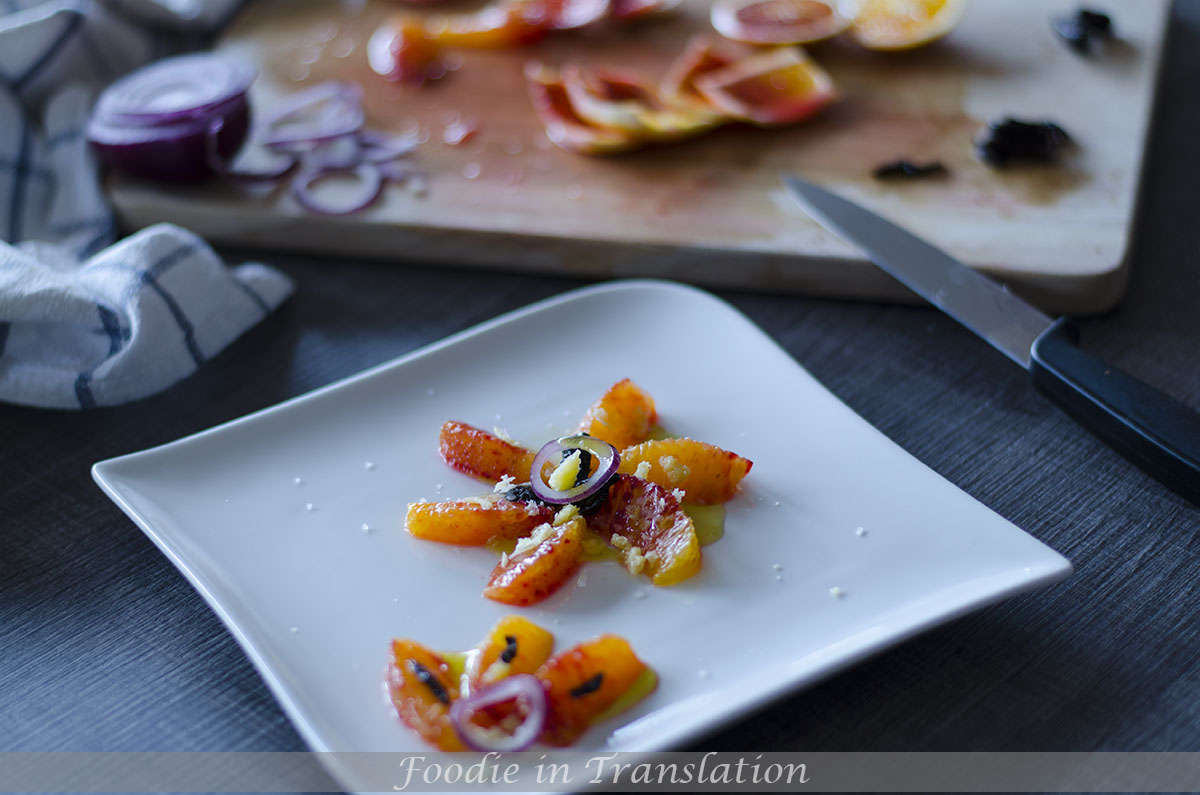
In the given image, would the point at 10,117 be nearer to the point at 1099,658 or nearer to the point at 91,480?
the point at 91,480

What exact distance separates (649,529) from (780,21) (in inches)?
94.5

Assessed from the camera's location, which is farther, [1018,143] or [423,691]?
[1018,143]

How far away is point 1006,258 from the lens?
8.43ft

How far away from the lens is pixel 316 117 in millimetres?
3365

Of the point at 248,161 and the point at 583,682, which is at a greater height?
the point at 248,161

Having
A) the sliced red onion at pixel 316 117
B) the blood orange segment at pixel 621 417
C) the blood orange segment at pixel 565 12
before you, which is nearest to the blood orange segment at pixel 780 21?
the blood orange segment at pixel 565 12

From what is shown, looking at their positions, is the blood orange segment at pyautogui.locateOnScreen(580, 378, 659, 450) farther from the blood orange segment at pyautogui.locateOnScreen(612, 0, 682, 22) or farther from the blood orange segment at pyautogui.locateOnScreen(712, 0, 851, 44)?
the blood orange segment at pyautogui.locateOnScreen(612, 0, 682, 22)

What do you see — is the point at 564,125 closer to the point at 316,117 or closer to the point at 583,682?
the point at 316,117

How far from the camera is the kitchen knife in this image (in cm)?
191

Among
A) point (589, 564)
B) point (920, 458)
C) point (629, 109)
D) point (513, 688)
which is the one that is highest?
point (629, 109)

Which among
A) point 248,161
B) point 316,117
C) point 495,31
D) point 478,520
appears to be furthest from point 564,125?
point 478,520

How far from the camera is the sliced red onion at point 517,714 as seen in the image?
58.2 inches

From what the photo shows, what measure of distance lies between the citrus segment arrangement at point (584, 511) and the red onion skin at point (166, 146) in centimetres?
153

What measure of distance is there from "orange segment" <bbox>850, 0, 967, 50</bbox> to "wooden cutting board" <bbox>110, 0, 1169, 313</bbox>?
68 millimetres
